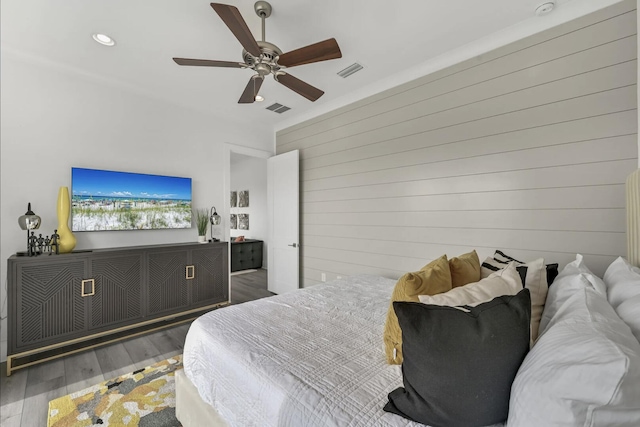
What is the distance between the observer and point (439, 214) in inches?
108

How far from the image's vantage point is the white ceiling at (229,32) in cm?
204

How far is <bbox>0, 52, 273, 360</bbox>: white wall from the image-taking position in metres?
2.59

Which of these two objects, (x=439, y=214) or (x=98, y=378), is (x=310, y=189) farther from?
(x=98, y=378)

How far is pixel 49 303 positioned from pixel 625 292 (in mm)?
3907

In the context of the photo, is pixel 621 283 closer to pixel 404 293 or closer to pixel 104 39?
pixel 404 293

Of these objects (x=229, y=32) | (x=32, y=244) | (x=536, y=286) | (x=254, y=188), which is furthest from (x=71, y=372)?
(x=254, y=188)

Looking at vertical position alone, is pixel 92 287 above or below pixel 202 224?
below

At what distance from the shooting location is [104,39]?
240 cm

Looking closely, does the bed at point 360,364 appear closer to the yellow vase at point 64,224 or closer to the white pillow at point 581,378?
the white pillow at point 581,378

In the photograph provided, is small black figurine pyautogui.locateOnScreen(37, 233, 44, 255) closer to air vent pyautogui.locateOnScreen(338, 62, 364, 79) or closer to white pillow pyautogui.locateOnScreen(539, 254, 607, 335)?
air vent pyautogui.locateOnScreen(338, 62, 364, 79)

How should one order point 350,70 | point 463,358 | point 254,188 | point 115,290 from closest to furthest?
1. point 463,358
2. point 115,290
3. point 350,70
4. point 254,188

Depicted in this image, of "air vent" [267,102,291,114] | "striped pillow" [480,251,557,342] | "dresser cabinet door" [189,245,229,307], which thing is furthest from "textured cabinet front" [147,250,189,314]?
"striped pillow" [480,251,557,342]

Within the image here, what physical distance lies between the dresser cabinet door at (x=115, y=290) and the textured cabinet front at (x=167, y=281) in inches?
4.5

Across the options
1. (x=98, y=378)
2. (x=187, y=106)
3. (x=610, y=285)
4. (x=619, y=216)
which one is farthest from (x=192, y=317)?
(x=619, y=216)
